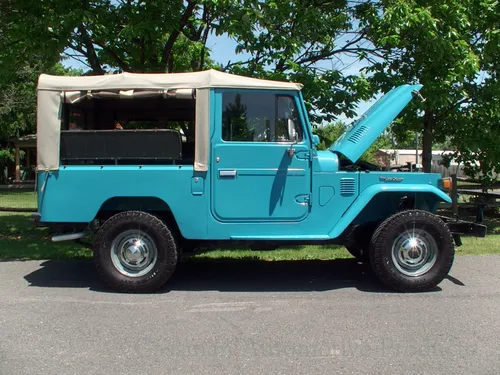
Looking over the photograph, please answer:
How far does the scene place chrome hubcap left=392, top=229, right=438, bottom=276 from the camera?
5629 millimetres

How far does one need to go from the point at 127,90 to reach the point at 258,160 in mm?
1791

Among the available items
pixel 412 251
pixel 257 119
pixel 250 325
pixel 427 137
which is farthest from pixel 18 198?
pixel 412 251

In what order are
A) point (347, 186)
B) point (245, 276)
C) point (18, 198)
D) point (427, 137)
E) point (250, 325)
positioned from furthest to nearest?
1. point (18, 198)
2. point (427, 137)
3. point (245, 276)
4. point (347, 186)
5. point (250, 325)

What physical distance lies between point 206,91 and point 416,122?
8.07 meters

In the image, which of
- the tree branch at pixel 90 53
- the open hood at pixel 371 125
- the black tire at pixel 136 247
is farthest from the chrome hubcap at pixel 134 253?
the tree branch at pixel 90 53

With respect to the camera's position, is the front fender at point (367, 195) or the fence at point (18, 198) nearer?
the front fender at point (367, 195)

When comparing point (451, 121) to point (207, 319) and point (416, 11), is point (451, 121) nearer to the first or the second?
point (416, 11)

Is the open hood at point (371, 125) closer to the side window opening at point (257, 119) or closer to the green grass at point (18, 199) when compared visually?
the side window opening at point (257, 119)

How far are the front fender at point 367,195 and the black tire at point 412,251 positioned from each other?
0.88 feet

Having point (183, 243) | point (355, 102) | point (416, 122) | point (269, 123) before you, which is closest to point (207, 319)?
point (183, 243)

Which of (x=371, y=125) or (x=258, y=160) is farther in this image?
(x=371, y=125)

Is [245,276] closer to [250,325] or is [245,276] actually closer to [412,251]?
[250,325]

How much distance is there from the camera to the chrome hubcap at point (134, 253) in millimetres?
5594

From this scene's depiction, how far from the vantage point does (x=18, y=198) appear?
Answer: 670 inches
